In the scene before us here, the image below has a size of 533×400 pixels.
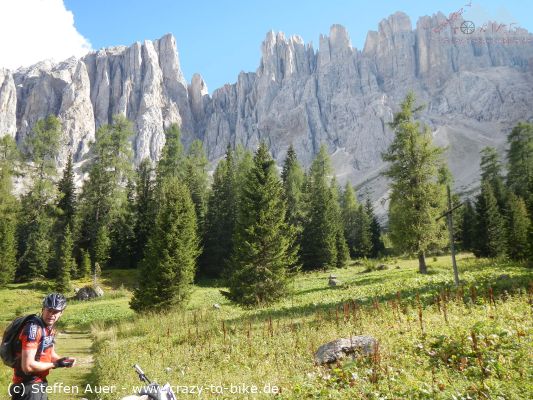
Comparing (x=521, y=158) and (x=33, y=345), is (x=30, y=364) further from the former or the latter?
(x=521, y=158)

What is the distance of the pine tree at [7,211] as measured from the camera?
40.3m

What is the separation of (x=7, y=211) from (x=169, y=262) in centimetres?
3466

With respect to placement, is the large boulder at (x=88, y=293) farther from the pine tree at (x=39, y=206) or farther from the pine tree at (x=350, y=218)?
the pine tree at (x=350, y=218)

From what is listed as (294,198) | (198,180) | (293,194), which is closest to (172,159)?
(198,180)

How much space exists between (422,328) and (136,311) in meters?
18.3


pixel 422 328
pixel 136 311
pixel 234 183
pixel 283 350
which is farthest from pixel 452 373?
pixel 234 183

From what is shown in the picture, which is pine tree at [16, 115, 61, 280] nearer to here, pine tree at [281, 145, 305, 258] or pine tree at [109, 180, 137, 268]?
pine tree at [109, 180, 137, 268]

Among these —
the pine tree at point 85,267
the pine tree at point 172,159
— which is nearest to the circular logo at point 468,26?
the pine tree at point 172,159

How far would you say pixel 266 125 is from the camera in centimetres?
18175

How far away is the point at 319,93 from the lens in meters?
184

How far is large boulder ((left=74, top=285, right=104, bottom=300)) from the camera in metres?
35.9

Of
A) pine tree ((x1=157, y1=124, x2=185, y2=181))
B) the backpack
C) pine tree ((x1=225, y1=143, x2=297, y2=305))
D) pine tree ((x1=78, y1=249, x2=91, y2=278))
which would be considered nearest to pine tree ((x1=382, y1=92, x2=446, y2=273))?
pine tree ((x1=225, y1=143, x2=297, y2=305))

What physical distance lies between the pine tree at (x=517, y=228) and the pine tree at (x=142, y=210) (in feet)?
136

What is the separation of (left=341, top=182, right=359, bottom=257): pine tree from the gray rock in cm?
5568
